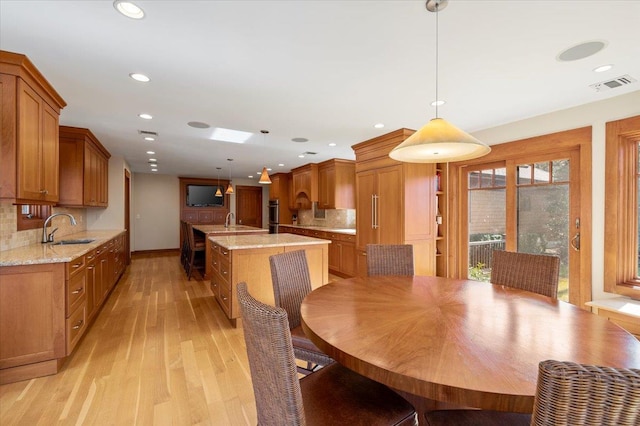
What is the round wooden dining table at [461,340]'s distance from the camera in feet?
2.75

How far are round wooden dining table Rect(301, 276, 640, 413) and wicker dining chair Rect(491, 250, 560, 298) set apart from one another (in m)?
0.34

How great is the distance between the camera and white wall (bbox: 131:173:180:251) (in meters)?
8.32

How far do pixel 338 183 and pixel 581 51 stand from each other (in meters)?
4.46

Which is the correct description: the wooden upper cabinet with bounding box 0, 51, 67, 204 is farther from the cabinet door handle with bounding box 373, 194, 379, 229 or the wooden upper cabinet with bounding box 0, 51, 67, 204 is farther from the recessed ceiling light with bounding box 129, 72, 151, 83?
the cabinet door handle with bounding box 373, 194, 379, 229

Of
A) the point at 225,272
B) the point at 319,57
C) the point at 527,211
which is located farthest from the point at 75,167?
the point at 527,211

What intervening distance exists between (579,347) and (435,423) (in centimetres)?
59

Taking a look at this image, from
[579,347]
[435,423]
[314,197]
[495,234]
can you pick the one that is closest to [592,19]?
[579,347]

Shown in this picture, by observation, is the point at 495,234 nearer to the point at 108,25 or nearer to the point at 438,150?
the point at 438,150

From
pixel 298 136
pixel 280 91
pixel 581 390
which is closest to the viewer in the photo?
pixel 581 390

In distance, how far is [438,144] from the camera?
1660mm

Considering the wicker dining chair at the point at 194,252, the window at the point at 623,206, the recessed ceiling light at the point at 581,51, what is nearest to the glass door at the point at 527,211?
the window at the point at 623,206

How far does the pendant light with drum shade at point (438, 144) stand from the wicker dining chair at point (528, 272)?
35.3 inches

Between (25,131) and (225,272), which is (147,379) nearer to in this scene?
(225,272)

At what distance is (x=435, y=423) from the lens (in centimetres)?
102
